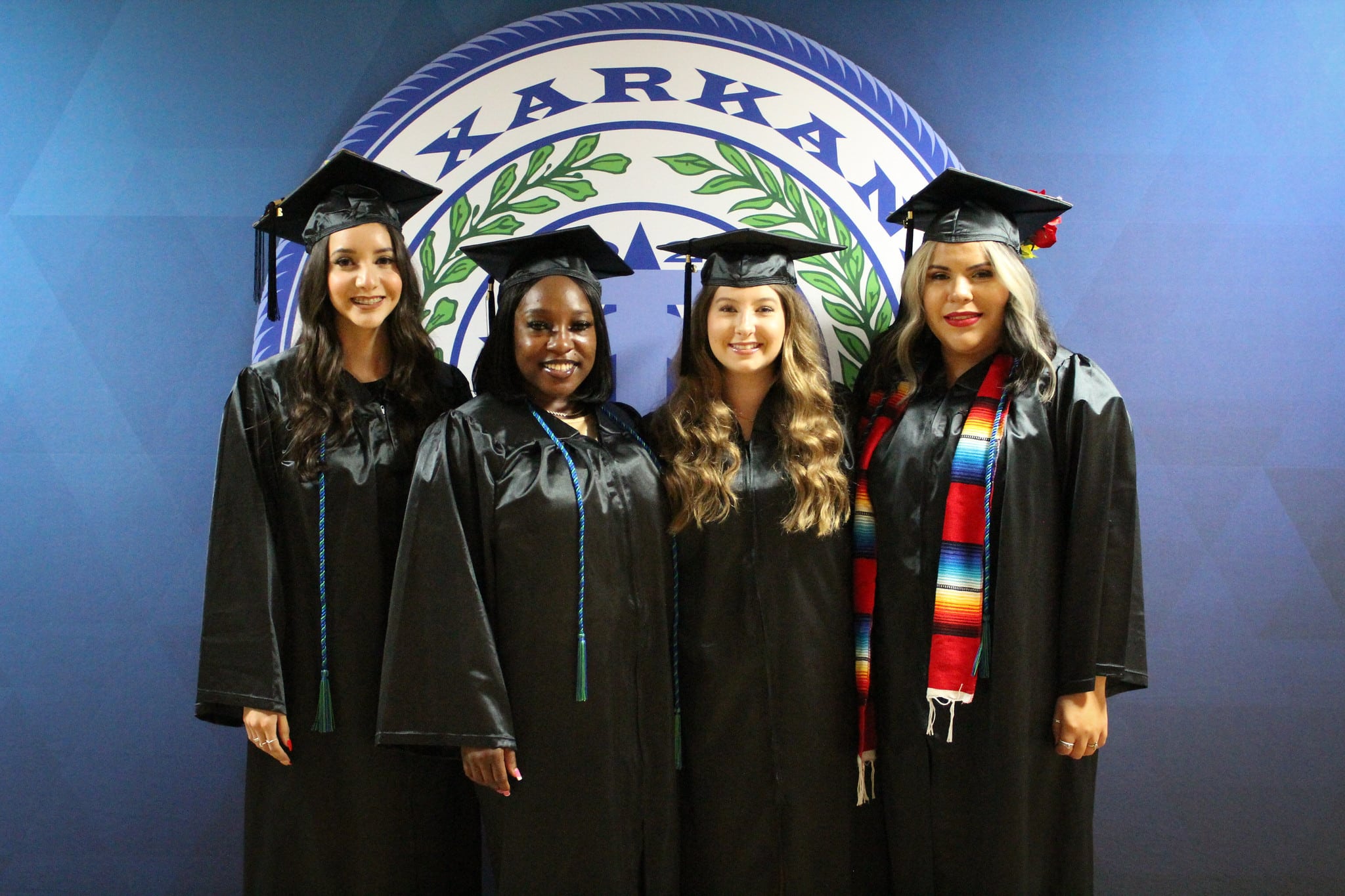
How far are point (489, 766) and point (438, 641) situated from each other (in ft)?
1.03

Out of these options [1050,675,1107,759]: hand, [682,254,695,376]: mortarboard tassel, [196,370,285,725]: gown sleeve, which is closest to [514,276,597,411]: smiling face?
[682,254,695,376]: mortarboard tassel

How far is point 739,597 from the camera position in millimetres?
2221

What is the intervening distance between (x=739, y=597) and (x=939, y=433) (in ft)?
2.23

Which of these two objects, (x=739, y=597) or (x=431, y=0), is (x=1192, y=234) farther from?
(x=431, y=0)

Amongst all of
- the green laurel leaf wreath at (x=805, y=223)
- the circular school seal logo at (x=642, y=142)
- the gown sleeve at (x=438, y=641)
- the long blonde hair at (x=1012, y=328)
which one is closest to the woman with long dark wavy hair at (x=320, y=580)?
the gown sleeve at (x=438, y=641)

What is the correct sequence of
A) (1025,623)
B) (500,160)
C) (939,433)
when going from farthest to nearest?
(500,160), (939,433), (1025,623)

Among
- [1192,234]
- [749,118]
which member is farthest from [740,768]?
[1192,234]

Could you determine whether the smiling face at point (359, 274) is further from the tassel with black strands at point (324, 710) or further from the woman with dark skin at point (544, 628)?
the tassel with black strands at point (324, 710)

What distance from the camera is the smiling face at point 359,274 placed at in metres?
2.19

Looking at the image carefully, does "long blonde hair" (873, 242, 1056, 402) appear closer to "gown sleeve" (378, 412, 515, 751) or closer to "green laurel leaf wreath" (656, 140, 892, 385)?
"green laurel leaf wreath" (656, 140, 892, 385)

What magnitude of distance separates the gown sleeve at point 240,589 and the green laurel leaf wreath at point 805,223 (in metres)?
1.52

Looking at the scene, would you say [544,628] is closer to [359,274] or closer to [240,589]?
[240,589]

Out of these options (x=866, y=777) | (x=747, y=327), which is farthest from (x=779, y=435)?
(x=866, y=777)

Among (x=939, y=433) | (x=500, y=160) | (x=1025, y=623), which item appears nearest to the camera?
(x=1025, y=623)
